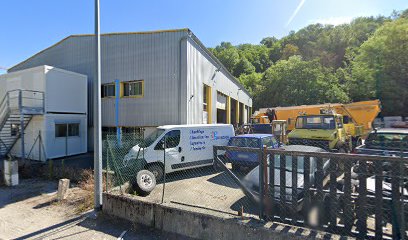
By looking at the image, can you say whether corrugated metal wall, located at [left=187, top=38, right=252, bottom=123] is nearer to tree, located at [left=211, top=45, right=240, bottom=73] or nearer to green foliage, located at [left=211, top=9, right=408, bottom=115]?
green foliage, located at [left=211, top=9, right=408, bottom=115]

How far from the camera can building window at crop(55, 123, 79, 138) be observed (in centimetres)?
1456

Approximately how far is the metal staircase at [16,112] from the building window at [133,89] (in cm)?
455

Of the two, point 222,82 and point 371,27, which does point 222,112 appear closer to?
point 222,82

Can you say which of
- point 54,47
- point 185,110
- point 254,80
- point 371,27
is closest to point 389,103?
point 254,80

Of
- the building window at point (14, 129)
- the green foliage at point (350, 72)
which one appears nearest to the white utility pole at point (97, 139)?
the building window at point (14, 129)

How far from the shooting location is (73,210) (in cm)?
649

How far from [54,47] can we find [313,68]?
117ft

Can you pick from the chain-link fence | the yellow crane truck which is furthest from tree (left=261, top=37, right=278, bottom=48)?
the chain-link fence

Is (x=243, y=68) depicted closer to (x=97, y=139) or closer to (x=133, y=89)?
(x=133, y=89)

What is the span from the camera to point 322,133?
11672 millimetres

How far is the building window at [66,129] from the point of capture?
14.6m

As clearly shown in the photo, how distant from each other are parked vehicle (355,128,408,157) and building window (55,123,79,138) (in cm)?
1524

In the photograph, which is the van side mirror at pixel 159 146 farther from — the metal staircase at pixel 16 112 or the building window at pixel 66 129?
the building window at pixel 66 129

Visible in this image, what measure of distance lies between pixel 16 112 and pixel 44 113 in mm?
1847
